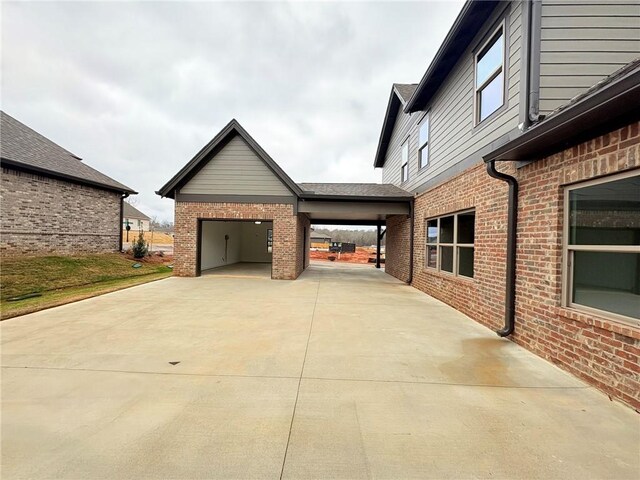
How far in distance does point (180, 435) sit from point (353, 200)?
9815mm

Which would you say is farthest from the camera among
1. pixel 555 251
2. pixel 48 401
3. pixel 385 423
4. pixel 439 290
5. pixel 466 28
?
pixel 439 290

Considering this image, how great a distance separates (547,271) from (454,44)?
5.88 m

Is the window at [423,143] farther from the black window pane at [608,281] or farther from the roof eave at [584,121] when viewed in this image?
the black window pane at [608,281]

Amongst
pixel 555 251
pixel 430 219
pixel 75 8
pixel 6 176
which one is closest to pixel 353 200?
pixel 430 219

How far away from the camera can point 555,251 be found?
3793 millimetres

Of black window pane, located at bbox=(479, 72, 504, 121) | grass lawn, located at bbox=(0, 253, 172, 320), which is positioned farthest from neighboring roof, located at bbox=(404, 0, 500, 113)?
grass lawn, located at bbox=(0, 253, 172, 320)

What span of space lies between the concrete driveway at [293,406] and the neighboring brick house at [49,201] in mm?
9052

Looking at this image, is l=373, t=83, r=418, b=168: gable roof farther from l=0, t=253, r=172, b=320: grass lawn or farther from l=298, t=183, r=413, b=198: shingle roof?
l=0, t=253, r=172, b=320: grass lawn

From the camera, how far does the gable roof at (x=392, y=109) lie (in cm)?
1159

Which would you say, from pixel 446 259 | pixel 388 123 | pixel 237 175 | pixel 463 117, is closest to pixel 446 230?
pixel 446 259

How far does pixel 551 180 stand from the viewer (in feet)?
12.7

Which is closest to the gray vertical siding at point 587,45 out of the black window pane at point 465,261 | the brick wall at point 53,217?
the black window pane at point 465,261

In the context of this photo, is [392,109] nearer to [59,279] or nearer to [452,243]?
[452,243]

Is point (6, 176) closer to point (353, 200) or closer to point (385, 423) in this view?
point (353, 200)
